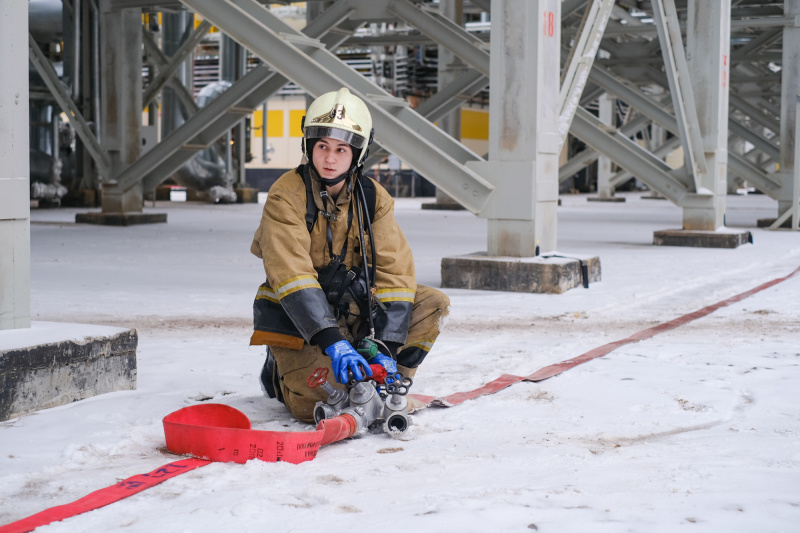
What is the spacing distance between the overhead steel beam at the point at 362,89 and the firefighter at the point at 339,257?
4.04 meters

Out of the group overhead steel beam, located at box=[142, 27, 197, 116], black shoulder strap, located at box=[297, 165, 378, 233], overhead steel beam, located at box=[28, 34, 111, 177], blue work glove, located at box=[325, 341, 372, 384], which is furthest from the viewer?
overhead steel beam, located at box=[142, 27, 197, 116]

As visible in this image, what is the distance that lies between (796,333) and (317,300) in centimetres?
347

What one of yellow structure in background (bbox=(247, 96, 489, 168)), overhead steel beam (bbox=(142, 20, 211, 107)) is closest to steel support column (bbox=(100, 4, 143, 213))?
overhead steel beam (bbox=(142, 20, 211, 107))

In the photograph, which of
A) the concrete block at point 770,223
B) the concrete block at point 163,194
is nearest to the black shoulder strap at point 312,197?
the concrete block at point 770,223

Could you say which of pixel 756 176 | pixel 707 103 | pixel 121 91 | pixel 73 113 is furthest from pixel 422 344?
pixel 756 176

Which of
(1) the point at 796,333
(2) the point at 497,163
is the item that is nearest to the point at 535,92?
(2) the point at 497,163

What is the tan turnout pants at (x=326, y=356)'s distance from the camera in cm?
356

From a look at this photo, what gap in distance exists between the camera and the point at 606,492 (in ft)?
9.00

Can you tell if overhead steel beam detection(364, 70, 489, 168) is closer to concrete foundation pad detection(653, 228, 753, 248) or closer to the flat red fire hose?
concrete foundation pad detection(653, 228, 753, 248)

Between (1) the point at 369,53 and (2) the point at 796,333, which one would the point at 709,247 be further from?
(1) the point at 369,53

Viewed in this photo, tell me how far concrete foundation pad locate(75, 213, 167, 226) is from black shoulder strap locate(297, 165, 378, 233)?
1094 cm

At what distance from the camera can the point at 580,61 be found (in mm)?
8602

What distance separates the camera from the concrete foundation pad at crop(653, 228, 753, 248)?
11797 millimetres

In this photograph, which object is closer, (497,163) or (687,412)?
(687,412)
